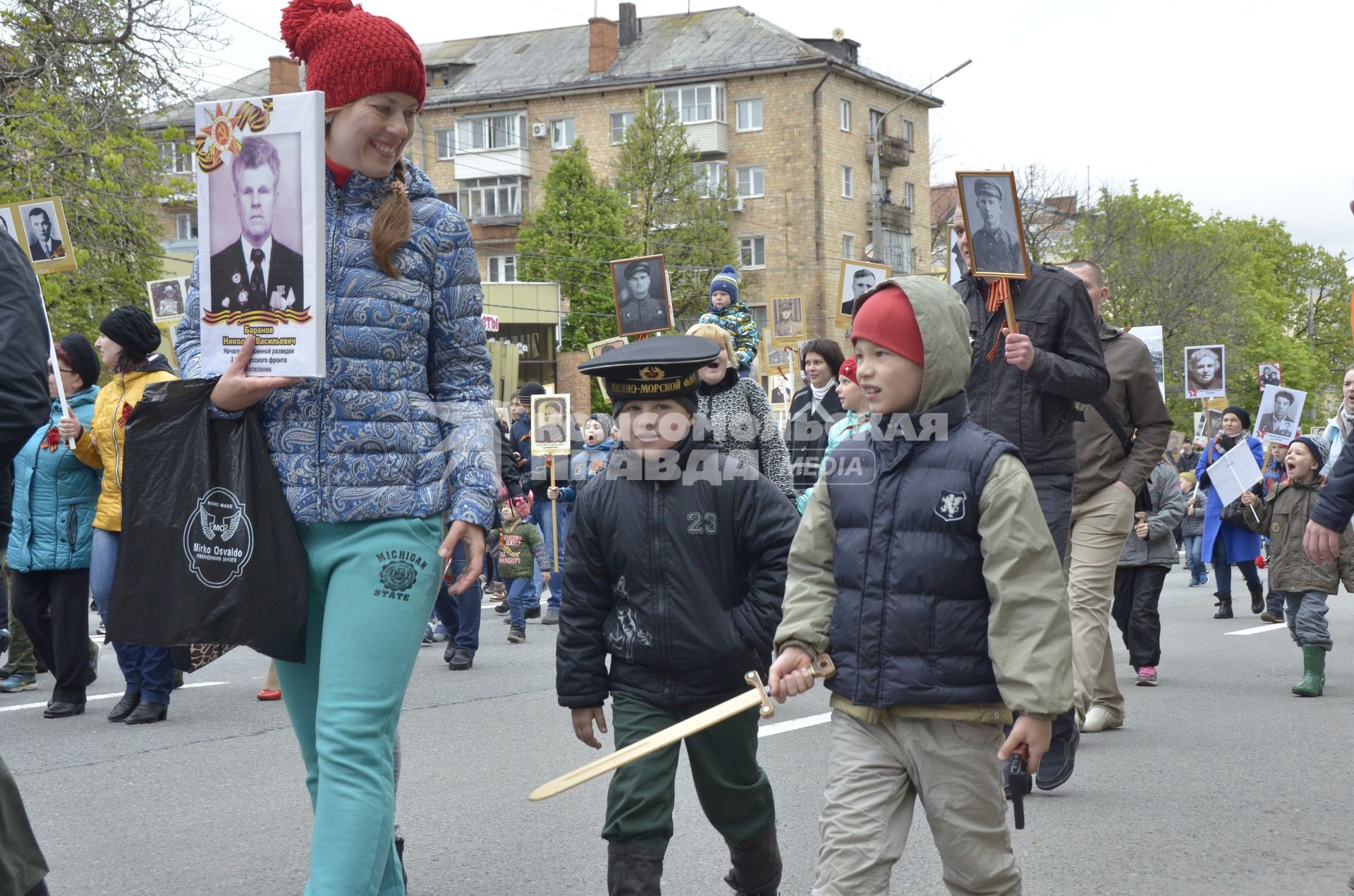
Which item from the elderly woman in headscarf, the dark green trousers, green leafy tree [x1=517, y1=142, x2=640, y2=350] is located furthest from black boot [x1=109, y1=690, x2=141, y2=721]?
green leafy tree [x1=517, y1=142, x2=640, y2=350]

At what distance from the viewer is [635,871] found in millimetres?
3855

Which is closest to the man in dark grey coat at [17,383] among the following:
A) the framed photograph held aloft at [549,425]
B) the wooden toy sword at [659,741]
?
the wooden toy sword at [659,741]

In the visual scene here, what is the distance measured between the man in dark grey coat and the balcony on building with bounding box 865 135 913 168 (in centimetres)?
6410

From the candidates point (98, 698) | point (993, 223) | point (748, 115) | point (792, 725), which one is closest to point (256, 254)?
point (993, 223)

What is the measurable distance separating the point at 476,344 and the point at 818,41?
64952 millimetres

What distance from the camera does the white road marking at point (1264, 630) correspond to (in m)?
12.6

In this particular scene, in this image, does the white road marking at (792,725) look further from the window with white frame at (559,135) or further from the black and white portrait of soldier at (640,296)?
the window with white frame at (559,135)

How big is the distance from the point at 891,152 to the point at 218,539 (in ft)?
218

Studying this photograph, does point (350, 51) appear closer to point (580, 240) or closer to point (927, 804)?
point (927, 804)

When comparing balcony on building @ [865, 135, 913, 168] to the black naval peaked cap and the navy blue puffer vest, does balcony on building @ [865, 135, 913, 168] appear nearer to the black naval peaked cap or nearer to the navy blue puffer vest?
the black naval peaked cap

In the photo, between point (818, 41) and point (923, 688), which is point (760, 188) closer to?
point (818, 41)

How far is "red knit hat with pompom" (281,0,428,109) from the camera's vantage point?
134 inches

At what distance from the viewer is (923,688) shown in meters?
3.44

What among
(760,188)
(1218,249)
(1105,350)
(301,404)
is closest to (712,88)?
(760,188)
